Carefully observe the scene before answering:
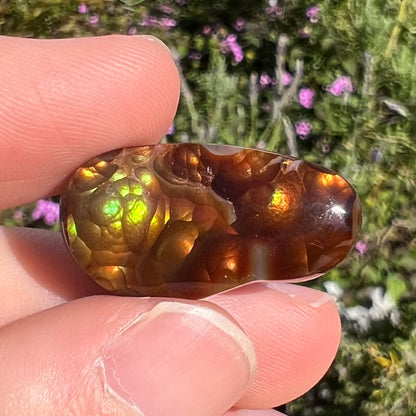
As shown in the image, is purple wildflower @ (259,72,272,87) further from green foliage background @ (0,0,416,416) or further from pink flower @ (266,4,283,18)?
pink flower @ (266,4,283,18)

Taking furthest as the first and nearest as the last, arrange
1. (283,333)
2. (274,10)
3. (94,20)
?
(94,20), (274,10), (283,333)

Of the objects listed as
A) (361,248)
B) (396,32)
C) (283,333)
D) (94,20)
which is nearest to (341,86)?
(396,32)

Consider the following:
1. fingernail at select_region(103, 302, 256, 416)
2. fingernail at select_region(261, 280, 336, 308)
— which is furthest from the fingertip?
fingernail at select_region(103, 302, 256, 416)

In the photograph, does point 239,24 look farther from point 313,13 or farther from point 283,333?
point 283,333

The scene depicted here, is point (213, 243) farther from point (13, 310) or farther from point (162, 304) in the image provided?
point (13, 310)

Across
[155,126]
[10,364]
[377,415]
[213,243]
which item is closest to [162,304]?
[213,243]

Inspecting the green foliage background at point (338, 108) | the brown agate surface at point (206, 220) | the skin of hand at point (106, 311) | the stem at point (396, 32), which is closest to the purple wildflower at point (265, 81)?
the green foliage background at point (338, 108)

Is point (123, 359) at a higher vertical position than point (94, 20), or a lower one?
higher

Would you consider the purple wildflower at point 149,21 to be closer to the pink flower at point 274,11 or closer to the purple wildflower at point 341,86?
the pink flower at point 274,11
